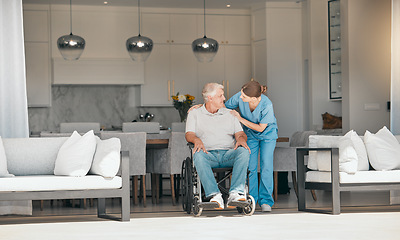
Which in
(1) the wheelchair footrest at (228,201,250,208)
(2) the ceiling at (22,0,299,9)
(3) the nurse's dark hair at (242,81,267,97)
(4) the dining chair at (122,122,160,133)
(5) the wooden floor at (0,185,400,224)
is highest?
(2) the ceiling at (22,0,299,9)

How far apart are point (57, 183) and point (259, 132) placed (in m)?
1.76

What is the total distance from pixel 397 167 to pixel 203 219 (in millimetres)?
1673

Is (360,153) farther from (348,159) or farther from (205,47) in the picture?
(205,47)

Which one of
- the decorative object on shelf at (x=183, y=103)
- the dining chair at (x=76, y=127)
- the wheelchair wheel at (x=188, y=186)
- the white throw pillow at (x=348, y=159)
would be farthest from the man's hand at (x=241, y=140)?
the decorative object on shelf at (x=183, y=103)

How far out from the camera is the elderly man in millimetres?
4965

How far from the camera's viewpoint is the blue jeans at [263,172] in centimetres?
538

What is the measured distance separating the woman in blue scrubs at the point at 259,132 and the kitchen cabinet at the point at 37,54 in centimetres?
529

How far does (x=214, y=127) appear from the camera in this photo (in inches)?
204

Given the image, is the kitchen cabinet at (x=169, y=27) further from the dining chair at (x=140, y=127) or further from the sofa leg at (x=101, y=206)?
the sofa leg at (x=101, y=206)

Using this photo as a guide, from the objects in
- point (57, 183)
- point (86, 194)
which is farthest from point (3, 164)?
point (86, 194)

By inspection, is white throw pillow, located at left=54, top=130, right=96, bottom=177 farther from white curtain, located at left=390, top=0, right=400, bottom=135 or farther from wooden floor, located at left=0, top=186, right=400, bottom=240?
white curtain, located at left=390, top=0, right=400, bottom=135

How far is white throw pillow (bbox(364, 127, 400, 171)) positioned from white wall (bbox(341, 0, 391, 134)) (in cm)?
304

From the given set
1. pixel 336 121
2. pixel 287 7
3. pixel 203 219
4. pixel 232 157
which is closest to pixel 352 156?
pixel 232 157

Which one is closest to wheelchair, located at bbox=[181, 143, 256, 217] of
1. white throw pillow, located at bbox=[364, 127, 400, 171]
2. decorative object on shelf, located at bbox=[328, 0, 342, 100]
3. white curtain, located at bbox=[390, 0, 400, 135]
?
white throw pillow, located at bbox=[364, 127, 400, 171]
